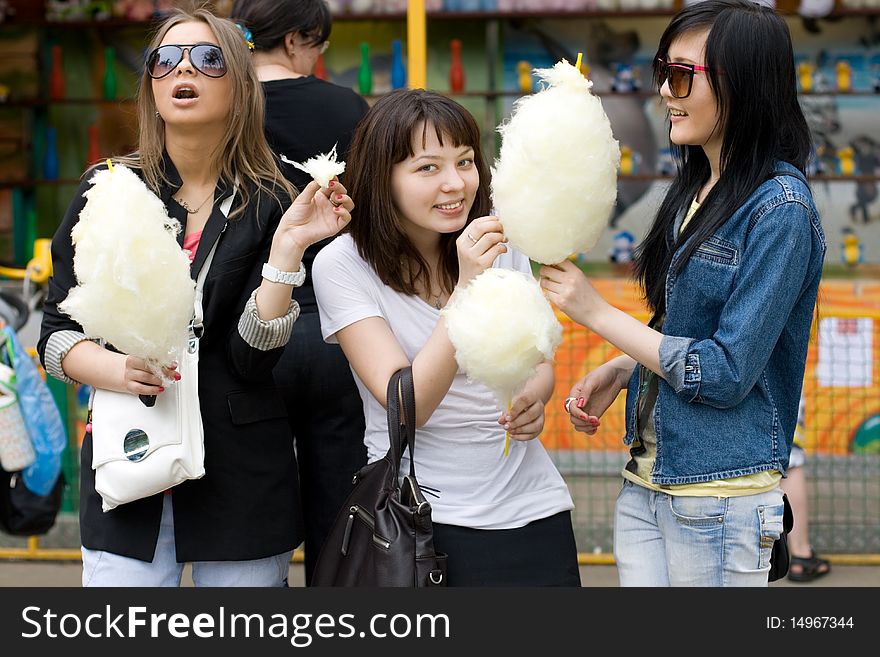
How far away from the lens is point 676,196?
2.19 m

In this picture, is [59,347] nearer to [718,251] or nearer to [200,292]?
[200,292]

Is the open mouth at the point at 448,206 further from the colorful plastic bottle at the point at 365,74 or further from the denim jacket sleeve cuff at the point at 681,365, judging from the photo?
the colorful plastic bottle at the point at 365,74

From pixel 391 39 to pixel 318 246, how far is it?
490 centimetres

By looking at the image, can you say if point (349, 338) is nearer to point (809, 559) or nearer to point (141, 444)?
point (141, 444)

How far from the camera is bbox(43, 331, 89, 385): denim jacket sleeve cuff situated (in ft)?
7.13

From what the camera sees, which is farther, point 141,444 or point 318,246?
point 318,246

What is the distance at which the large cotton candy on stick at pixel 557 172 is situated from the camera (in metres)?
1.97

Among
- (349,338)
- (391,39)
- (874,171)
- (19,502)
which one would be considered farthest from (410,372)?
(874,171)

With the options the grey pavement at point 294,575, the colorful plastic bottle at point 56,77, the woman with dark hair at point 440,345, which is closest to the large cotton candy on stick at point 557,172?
the woman with dark hair at point 440,345

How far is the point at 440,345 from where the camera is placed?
2010 millimetres

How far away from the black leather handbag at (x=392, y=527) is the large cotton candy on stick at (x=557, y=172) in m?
0.36

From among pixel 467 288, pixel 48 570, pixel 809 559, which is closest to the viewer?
pixel 467 288

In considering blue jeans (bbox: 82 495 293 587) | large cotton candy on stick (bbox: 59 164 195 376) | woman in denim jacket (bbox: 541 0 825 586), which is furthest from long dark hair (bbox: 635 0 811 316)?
blue jeans (bbox: 82 495 293 587)

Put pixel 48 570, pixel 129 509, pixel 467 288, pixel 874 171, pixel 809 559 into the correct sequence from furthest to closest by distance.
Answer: pixel 874 171
pixel 48 570
pixel 809 559
pixel 129 509
pixel 467 288
